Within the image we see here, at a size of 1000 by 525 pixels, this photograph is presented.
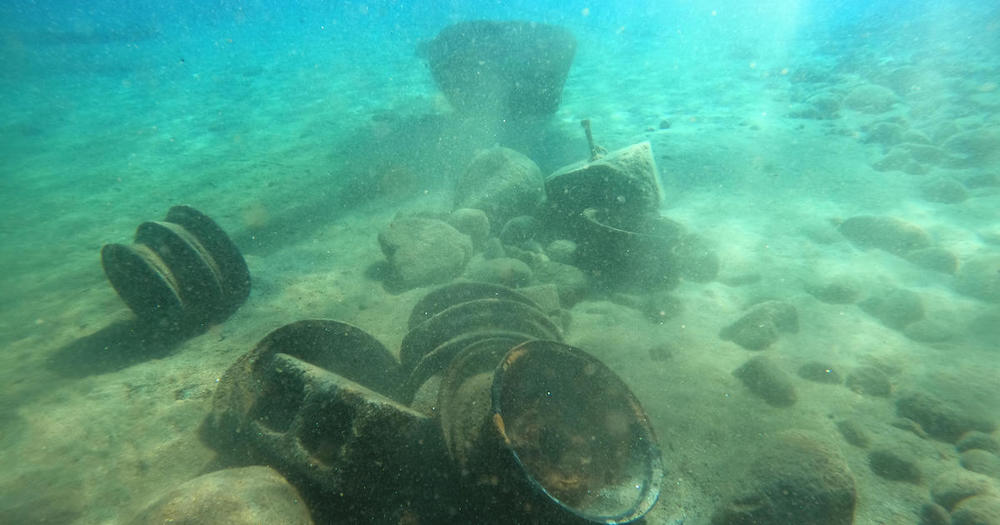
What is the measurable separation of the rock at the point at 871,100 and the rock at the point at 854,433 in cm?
1651

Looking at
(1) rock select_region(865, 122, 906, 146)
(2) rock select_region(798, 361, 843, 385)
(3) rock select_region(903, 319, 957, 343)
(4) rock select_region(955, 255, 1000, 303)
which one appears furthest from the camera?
(1) rock select_region(865, 122, 906, 146)

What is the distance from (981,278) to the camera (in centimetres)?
675

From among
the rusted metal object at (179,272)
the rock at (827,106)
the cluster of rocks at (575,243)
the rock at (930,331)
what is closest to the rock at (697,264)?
the cluster of rocks at (575,243)

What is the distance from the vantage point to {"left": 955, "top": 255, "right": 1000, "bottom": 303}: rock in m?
6.54

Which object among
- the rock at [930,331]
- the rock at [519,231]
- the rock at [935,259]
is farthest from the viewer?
the rock at [519,231]

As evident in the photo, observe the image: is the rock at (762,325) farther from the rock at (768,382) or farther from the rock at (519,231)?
the rock at (519,231)

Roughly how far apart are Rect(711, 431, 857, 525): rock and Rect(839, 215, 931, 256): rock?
6.71 meters

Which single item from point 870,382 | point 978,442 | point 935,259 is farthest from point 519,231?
point 935,259

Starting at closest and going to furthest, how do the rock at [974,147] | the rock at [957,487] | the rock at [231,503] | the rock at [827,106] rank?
the rock at [231,503] → the rock at [957,487] → the rock at [974,147] → the rock at [827,106]

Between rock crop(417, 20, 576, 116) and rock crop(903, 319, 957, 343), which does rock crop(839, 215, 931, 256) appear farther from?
rock crop(417, 20, 576, 116)

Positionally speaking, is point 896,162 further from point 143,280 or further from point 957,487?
point 143,280

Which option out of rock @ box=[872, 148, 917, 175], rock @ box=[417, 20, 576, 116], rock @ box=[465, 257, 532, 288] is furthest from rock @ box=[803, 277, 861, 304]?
rock @ box=[417, 20, 576, 116]

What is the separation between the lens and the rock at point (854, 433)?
170 inches

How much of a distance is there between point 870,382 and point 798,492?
2.60 metres
